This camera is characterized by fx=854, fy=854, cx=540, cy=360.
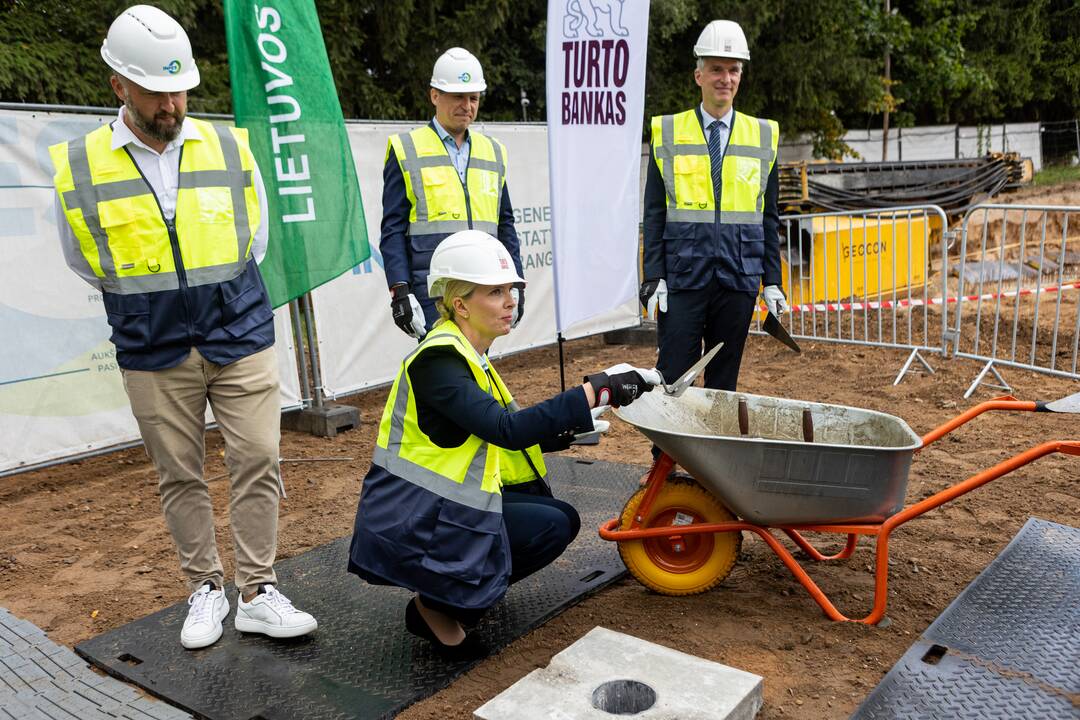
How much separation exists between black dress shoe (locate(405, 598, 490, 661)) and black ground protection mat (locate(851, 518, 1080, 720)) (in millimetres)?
1165

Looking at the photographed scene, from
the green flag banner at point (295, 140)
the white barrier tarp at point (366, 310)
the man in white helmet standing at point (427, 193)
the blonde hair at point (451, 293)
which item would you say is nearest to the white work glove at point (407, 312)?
the man in white helmet standing at point (427, 193)

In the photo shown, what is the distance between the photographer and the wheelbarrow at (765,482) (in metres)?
2.66

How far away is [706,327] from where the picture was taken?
158 inches

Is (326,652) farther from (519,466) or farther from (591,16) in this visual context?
(591,16)

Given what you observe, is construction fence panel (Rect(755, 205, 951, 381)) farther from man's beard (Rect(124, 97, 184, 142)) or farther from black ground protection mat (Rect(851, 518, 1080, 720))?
man's beard (Rect(124, 97, 184, 142))

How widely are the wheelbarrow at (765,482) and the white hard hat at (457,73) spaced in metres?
1.71

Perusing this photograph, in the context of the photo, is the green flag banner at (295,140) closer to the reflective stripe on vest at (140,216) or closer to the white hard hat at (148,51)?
the reflective stripe on vest at (140,216)

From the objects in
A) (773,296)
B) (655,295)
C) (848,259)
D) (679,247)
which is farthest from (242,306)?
(848,259)

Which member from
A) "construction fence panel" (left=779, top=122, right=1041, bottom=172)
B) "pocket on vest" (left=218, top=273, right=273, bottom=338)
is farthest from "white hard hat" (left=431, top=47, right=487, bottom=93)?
"construction fence panel" (left=779, top=122, right=1041, bottom=172)

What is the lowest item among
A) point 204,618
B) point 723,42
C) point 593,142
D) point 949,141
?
point 204,618

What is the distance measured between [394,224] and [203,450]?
1.53 meters

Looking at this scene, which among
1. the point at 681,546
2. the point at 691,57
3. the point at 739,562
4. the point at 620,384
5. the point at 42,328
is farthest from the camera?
the point at 691,57

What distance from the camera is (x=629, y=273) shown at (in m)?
4.72

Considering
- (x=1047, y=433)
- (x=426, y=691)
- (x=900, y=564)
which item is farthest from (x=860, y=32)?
(x=426, y=691)
